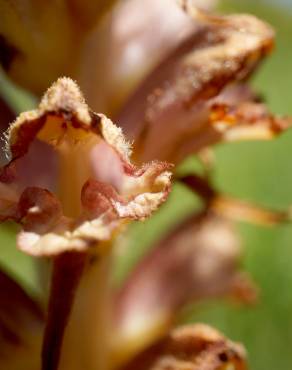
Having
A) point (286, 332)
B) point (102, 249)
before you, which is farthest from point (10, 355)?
point (286, 332)

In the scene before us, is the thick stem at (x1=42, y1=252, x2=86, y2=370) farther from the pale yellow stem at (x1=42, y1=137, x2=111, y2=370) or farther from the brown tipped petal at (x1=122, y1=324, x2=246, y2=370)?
the brown tipped petal at (x1=122, y1=324, x2=246, y2=370)

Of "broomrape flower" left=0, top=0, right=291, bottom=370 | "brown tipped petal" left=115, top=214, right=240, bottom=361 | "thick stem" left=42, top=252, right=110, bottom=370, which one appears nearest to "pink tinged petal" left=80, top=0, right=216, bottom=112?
"broomrape flower" left=0, top=0, right=291, bottom=370

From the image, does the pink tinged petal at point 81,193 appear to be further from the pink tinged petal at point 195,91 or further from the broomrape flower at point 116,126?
the pink tinged petal at point 195,91

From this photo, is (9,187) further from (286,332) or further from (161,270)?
(286,332)

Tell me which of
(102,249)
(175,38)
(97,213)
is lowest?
(97,213)

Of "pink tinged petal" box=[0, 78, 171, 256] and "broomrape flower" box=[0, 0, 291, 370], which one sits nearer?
"pink tinged petal" box=[0, 78, 171, 256]

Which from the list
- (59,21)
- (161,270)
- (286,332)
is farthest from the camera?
(286,332)
